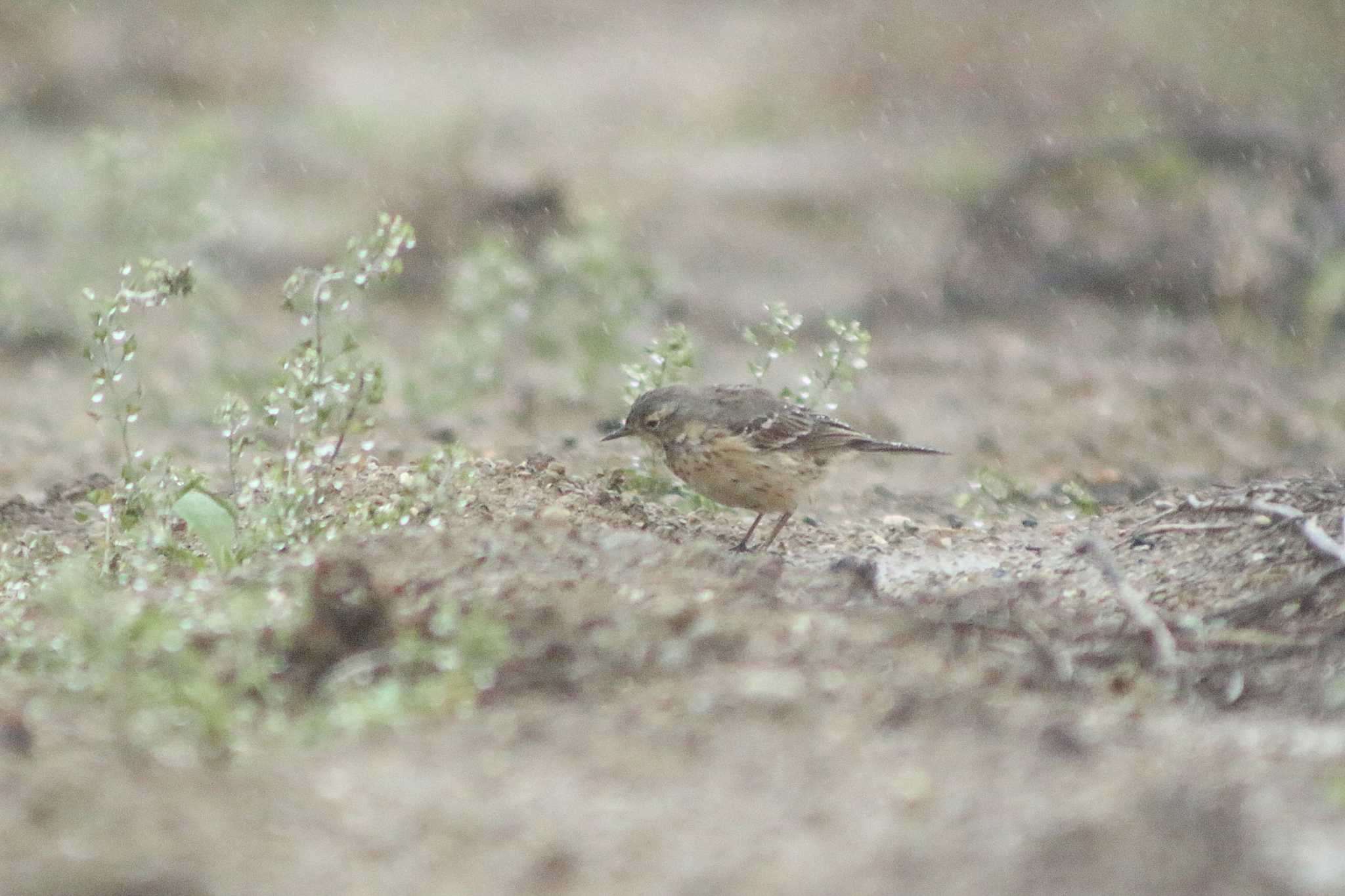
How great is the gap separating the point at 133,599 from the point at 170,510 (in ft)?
2.51

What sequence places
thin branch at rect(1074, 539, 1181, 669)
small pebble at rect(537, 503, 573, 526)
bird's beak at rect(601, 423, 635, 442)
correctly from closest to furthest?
thin branch at rect(1074, 539, 1181, 669) < small pebble at rect(537, 503, 573, 526) < bird's beak at rect(601, 423, 635, 442)

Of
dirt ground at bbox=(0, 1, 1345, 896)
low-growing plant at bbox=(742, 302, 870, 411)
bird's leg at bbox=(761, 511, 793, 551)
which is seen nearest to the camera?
dirt ground at bbox=(0, 1, 1345, 896)

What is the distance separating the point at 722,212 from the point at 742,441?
308 inches

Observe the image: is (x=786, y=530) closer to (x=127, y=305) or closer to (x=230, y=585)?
(x=230, y=585)

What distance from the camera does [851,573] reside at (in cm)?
577

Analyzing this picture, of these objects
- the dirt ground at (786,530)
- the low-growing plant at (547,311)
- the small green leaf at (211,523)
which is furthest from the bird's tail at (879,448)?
the small green leaf at (211,523)

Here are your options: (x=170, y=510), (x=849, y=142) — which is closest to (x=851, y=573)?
(x=170, y=510)

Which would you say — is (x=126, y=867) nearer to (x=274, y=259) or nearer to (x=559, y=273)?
(x=559, y=273)

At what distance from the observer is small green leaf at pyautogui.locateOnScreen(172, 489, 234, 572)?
582 cm

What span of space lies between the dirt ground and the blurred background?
0.22ft

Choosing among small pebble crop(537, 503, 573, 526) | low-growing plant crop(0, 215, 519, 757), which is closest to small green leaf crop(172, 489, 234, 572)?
low-growing plant crop(0, 215, 519, 757)

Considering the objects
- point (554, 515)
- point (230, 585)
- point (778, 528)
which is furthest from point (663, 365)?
point (230, 585)

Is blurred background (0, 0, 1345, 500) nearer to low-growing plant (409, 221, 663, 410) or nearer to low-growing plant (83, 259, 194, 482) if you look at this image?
low-growing plant (409, 221, 663, 410)

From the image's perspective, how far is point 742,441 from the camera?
6.90 m
